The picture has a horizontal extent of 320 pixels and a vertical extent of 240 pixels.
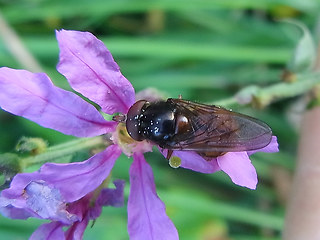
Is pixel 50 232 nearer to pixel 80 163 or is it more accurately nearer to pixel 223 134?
pixel 80 163

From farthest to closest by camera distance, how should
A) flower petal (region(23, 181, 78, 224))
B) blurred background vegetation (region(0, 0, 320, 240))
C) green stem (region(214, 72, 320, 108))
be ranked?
blurred background vegetation (region(0, 0, 320, 240)), green stem (region(214, 72, 320, 108)), flower petal (region(23, 181, 78, 224))

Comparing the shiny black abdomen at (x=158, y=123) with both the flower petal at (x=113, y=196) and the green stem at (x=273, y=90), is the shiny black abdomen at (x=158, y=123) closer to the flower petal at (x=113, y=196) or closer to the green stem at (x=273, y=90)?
the flower petal at (x=113, y=196)

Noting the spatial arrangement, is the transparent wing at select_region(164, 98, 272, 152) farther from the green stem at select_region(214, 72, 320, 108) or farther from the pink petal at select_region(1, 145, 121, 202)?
the green stem at select_region(214, 72, 320, 108)

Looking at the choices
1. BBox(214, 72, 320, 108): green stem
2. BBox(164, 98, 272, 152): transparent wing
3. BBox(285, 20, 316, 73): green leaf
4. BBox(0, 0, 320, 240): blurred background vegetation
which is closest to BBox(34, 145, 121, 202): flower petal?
BBox(164, 98, 272, 152): transparent wing

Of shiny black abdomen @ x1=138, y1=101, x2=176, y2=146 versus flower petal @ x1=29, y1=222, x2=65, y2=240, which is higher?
shiny black abdomen @ x1=138, y1=101, x2=176, y2=146

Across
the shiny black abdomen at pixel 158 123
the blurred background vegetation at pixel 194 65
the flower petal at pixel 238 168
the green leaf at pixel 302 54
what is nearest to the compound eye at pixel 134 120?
the shiny black abdomen at pixel 158 123

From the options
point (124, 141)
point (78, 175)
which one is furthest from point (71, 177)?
point (124, 141)

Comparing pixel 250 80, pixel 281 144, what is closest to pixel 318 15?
pixel 250 80

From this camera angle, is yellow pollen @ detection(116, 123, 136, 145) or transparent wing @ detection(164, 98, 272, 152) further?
yellow pollen @ detection(116, 123, 136, 145)

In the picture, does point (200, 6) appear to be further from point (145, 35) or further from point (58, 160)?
point (58, 160)
